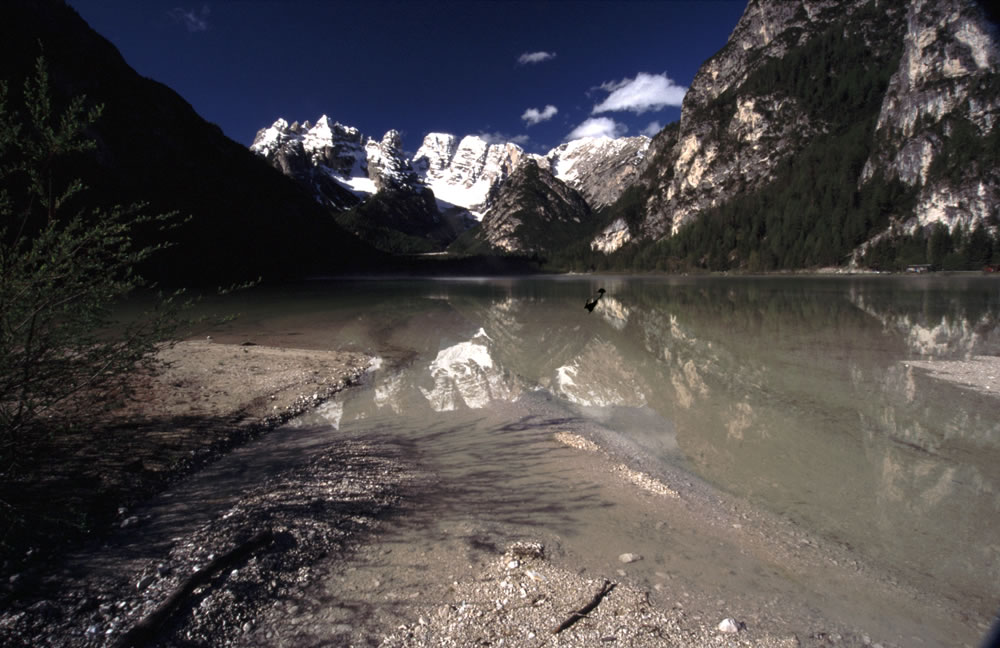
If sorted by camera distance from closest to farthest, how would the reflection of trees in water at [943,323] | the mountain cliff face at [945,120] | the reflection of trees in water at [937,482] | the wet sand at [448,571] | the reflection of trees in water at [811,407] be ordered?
the wet sand at [448,571] → the reflection of trees in water at [937,482] → the reflection of trees in water at [811,407] → the reflection of trees in water at [943,323] → the mountain cliff face at [945,120]

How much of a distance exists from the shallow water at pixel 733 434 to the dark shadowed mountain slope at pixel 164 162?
65068 millimetres

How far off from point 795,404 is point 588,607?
34.4 feet

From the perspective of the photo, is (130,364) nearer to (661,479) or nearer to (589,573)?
(589,573)

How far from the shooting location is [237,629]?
175 inches

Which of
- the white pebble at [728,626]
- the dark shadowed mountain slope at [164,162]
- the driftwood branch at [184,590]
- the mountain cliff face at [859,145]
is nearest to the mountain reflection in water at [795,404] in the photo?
the white pebble at [728,626]

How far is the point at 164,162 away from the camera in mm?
106562

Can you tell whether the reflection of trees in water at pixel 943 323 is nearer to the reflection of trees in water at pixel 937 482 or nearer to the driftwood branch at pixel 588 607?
the reflection of trees in water at pixel 937 482

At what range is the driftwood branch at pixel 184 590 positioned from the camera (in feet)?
13.6

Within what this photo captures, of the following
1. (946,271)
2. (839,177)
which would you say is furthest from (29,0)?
(839,177)

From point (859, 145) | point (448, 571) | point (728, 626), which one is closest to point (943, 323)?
point (728, 626)

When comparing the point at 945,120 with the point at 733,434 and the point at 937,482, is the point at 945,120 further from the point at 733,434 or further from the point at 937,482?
the point at 937,482

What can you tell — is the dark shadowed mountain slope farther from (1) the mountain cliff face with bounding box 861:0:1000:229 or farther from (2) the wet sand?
(1) the mountain cliff face with bounding box 861:0:1000:229

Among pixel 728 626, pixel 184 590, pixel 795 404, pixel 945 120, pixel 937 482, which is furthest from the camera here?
pixel 945 120

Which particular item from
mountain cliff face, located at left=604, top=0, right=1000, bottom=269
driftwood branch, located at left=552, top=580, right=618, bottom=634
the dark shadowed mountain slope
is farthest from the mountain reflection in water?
mountain cliff face, located at left=604, top=0, right=1000, bottom=269
